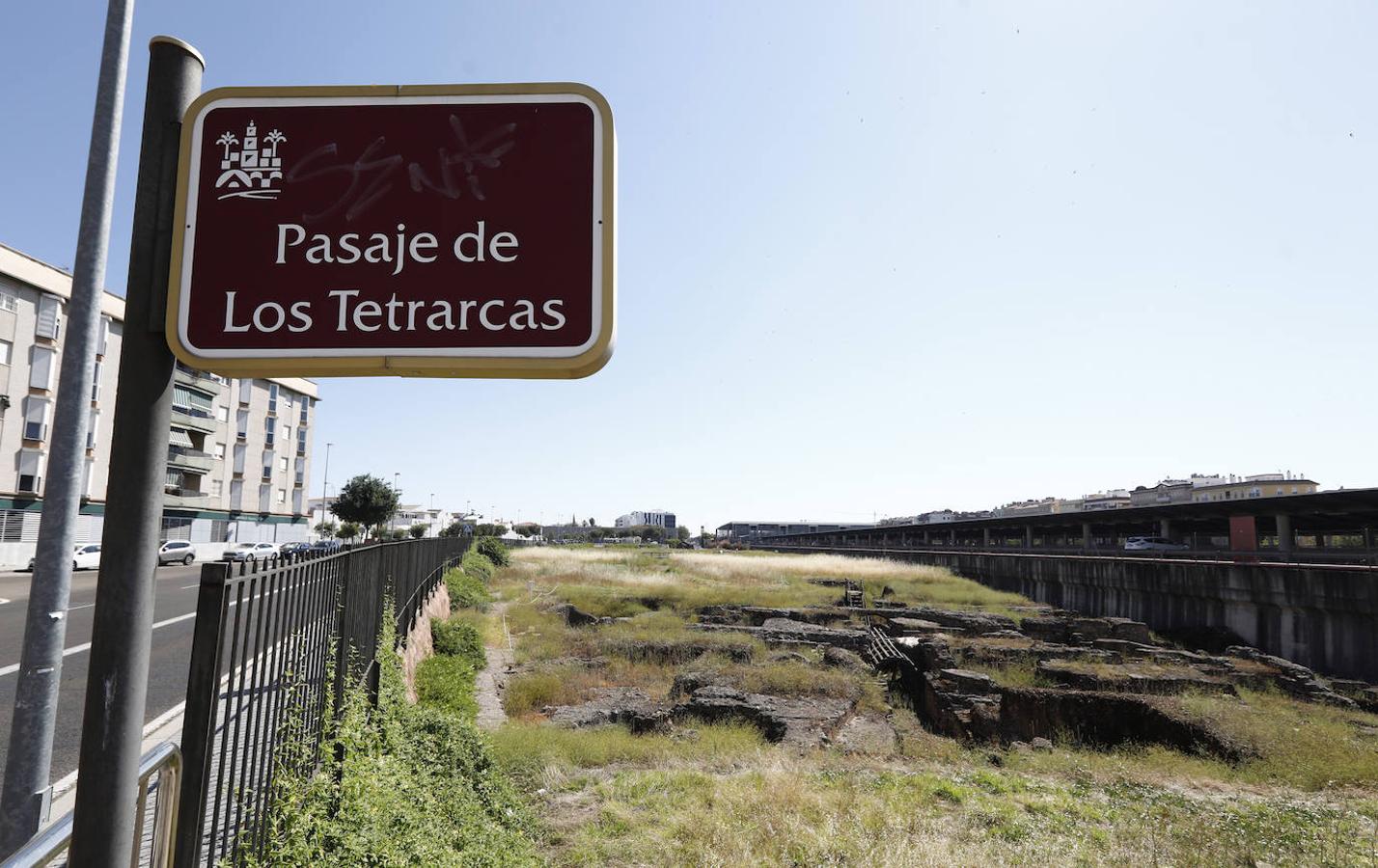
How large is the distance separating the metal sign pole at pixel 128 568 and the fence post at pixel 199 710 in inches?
32.6

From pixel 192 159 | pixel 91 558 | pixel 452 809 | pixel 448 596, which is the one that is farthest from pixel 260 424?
pixel 192 159

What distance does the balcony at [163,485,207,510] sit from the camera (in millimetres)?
45406

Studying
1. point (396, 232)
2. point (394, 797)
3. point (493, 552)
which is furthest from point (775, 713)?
point (493, 552)

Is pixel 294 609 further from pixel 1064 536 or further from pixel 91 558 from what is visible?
pixel 1064 536

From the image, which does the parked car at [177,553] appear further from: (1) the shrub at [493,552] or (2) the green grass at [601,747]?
(2) the green grass at [601,747]

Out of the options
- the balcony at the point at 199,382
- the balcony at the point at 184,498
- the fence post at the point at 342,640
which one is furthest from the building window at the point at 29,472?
the fence post at the point at 342,640

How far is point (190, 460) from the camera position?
47562 millimetres

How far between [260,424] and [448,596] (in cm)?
4593

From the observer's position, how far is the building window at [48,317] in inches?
1365

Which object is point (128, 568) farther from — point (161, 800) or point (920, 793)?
point (920, 793)

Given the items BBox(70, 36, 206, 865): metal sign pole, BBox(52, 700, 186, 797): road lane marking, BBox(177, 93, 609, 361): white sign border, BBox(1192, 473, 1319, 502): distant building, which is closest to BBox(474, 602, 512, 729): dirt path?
BBox(52, 700, 186, 797): road lane marking

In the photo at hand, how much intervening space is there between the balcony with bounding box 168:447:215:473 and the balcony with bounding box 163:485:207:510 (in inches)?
62.4

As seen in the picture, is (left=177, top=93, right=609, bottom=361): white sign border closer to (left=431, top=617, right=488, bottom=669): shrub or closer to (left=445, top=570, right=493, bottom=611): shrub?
(left=431, top=617, right=488, bottom=669): shrub

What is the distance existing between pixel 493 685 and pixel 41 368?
3652cm
